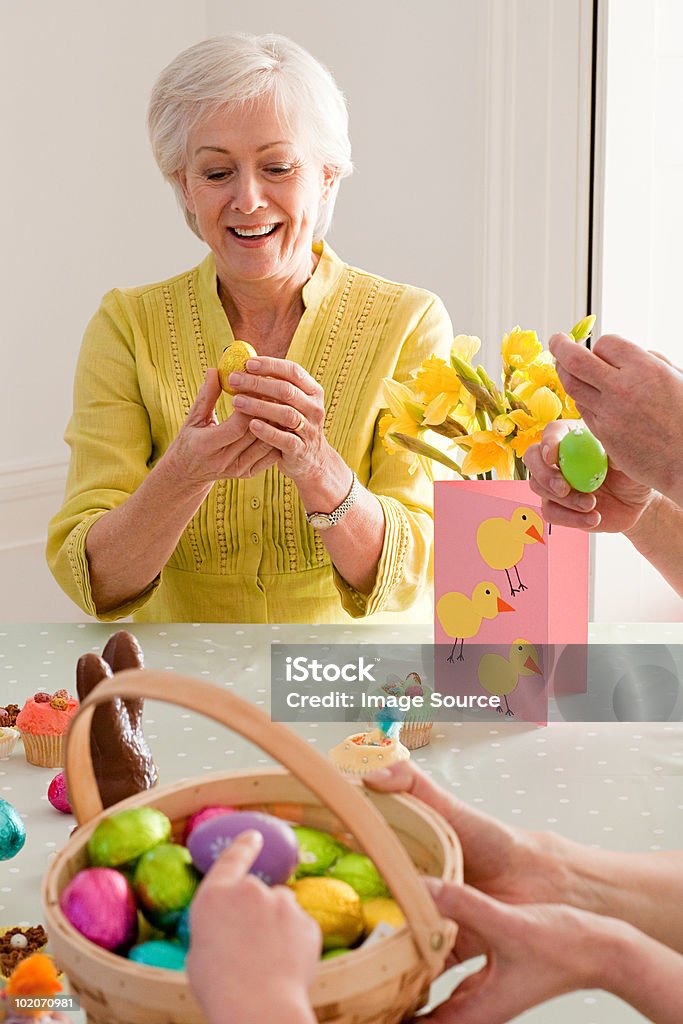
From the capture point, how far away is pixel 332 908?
1.96 feet

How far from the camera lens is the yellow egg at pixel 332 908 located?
1.96 feet

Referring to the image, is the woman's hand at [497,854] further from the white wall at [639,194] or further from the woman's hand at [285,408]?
the white wall at [639,194]

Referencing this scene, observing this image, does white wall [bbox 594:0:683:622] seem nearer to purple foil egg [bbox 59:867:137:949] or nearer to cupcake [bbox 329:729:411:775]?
cupcake [bbox 329:729:411:775]

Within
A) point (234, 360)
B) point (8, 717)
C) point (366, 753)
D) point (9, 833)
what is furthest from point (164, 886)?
point (234, 360)

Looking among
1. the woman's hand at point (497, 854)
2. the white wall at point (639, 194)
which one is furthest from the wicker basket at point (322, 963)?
the white wall at point (639, 194)

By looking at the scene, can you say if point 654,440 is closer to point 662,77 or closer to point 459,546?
point 459,546

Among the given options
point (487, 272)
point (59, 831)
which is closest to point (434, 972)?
point (59, 831)

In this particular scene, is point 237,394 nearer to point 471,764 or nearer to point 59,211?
point 471,764

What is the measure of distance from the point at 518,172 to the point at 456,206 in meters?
0.22

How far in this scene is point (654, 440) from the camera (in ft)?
3.67

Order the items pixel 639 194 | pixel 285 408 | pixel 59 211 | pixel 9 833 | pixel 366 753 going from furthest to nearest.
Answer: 1. pixel 59 211
2. pixel 639 194
3. pixel 285 408
4. pixel 366 753
5. pixel 9 833

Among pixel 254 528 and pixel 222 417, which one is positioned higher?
pixel 222 417

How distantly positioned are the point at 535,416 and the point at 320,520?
0.41m

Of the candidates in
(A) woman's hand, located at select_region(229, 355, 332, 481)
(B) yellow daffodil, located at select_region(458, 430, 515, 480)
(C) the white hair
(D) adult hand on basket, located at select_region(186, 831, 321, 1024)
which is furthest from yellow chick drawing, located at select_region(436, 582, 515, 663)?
(C) the white hair
